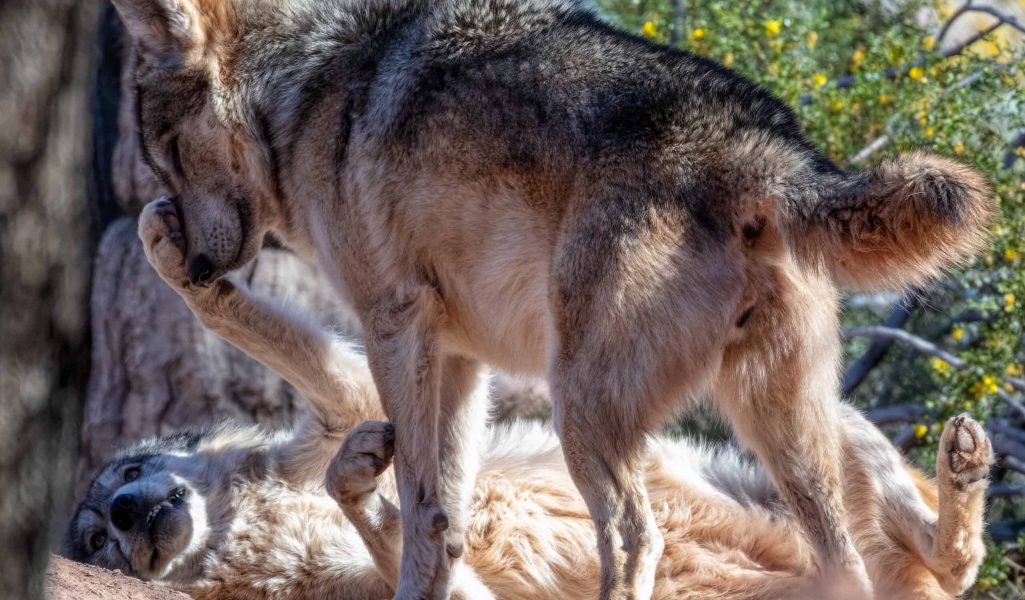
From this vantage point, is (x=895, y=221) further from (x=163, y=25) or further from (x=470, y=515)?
(x=163, y=25)

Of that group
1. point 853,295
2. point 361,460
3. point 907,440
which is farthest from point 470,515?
point 853,295

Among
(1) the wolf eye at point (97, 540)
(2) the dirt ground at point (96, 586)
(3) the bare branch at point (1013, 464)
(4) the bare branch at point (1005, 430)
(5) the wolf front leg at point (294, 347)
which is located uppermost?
(5) the wolf front leg at point (294, 347)

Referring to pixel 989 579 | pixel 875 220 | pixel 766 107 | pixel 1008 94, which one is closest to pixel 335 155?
pixel 766 107

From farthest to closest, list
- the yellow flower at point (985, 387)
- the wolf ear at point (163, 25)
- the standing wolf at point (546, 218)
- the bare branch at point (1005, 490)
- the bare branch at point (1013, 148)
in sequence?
the bare branch at point (1013, 148) < the bare branch at point (1005, 490) < the yellow flower at point (985, 387) < the wolf ear at point (163, 25) < the standing wolf at point (546, 218)

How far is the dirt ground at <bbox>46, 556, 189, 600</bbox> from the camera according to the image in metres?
3.77

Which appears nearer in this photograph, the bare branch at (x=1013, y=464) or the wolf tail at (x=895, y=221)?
the wolf tail at (x=895, y=221)

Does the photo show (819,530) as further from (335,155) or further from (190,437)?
(190,437)

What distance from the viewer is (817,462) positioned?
13.2ft

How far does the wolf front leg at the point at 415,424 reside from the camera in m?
4.04

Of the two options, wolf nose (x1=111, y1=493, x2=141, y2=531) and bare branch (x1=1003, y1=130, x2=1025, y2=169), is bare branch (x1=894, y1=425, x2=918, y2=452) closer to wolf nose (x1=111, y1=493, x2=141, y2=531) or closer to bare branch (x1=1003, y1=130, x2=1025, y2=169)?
bare branch (x1=1003, y1=130, x2=1025, y2=169)

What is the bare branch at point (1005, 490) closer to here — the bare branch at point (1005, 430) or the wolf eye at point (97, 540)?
the bare branch at point (1005, 430)

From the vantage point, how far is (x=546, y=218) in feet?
12.3

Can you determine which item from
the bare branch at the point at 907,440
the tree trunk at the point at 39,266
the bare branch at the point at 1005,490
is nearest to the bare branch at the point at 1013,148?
the bare branch at the point at 907,440

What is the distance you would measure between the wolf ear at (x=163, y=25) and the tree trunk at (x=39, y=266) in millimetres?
2250
